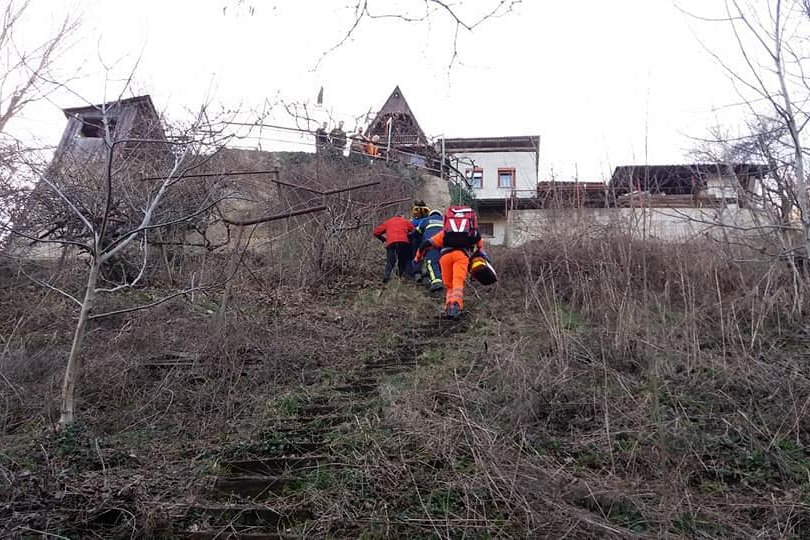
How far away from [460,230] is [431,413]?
12.3 ft

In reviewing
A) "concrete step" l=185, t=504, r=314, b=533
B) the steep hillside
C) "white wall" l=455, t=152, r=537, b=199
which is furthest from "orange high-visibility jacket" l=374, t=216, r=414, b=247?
"white wall" l=455, t=152, r=537, b=199

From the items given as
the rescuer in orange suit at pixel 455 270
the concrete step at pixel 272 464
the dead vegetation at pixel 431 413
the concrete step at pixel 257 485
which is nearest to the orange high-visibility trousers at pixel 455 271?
the rescuer in orange suit at pixel 455 270

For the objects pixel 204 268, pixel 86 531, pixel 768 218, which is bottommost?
pixel 86 531

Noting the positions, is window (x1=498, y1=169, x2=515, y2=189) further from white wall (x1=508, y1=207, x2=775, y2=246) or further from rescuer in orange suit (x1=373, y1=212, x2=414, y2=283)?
rescuer in orange suit (x1=373, y1=212, x2=414, y2=283)

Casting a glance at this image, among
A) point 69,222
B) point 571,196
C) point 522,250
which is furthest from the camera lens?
point 571,196

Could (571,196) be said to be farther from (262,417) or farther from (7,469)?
(7,469)

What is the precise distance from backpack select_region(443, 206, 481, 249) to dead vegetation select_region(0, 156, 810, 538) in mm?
1118

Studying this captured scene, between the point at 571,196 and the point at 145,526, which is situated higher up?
the point at 571,196

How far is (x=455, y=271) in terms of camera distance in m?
8.48

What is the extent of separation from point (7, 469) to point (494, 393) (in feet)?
13.6

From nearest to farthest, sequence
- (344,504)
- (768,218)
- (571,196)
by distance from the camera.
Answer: (344,504) → (768,218) → (571,196)

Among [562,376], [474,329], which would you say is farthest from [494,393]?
[474,329]

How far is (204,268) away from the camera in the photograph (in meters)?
9.84

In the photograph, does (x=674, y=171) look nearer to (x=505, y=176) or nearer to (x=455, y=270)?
(x=455, y=270)
